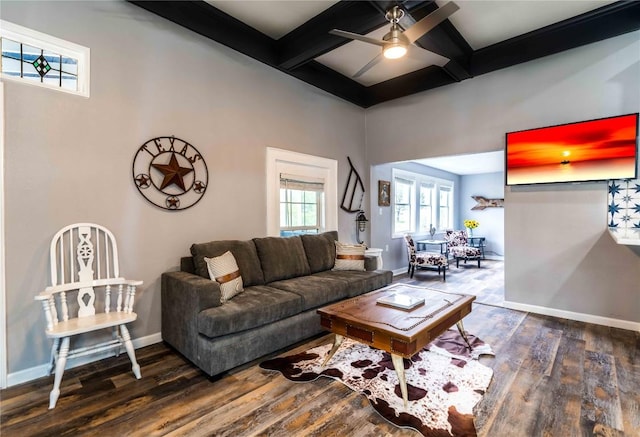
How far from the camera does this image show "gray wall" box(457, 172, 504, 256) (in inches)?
332

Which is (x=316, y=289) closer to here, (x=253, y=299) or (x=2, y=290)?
(x=253, y=299)

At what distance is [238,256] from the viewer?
318 cm

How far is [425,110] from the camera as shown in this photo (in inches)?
188

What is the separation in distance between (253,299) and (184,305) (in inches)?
22.2

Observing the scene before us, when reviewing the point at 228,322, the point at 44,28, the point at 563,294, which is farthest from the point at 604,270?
the point at 44,28

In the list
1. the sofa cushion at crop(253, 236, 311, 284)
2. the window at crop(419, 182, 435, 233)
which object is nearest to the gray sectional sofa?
the sofa cushion at crop(253, 236, 311, 284)

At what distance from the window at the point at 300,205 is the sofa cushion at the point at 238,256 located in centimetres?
97

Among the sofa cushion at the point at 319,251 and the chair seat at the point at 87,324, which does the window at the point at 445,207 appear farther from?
the chair seat at the point at 87,324

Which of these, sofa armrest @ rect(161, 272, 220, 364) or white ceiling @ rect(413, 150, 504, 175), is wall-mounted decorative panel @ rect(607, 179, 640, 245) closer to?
white ceiling @ rect(413, 150, 504, 175)

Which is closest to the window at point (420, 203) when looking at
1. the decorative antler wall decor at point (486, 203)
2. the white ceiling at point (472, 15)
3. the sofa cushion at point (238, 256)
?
the decorative antler wall decor at point (486, 203)

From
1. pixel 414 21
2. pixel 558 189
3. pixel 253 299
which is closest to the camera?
pixel 253 299

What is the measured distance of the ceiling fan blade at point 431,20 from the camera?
207cm

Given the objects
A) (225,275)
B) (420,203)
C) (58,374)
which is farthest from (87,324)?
(420,203)

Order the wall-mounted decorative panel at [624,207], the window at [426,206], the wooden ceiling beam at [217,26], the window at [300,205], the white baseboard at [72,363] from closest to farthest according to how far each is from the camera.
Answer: the white baseboard at [72,363] < the wooden ceiling beam at [217,26] < the wall-mounted decorative panel at [624,207] < the window at [300,205] < the window at [426,206]
